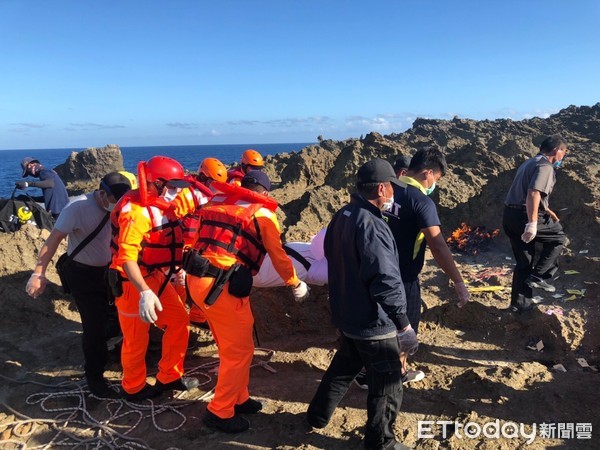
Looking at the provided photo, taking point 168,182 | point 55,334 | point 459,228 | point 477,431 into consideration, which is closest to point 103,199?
point 168,182

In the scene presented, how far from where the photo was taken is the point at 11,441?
3596mm

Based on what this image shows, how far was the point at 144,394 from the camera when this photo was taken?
4.01 meters

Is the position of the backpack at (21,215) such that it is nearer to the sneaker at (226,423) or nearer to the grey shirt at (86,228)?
the grey shirt at (86,228)

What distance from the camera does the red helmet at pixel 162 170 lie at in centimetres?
358

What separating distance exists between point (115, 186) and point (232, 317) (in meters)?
1.58

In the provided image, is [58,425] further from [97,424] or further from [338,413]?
[338,413]

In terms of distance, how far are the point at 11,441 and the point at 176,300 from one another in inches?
65.5

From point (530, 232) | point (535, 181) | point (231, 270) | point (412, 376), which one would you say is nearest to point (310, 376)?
point (412, 376)

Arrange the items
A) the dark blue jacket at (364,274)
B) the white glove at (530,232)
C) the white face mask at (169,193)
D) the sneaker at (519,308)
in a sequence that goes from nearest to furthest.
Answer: the dark blue jacket at (364,274) → the white face mask at (169,193) → the white glove at (530,232) → the sneaker at (519,308)

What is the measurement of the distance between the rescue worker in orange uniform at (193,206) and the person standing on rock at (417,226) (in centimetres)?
160

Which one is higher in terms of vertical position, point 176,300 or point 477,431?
point 176,300

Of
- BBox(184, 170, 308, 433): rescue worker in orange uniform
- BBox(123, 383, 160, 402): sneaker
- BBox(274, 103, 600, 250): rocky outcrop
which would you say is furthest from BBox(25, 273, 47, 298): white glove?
BBox(274, 103, 600, 250): rocky outcrop

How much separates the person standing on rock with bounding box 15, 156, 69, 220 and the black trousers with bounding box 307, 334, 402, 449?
23.1 feet

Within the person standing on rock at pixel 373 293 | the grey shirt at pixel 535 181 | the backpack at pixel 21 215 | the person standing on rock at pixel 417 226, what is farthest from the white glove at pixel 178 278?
the backpack at pixel 21 215
